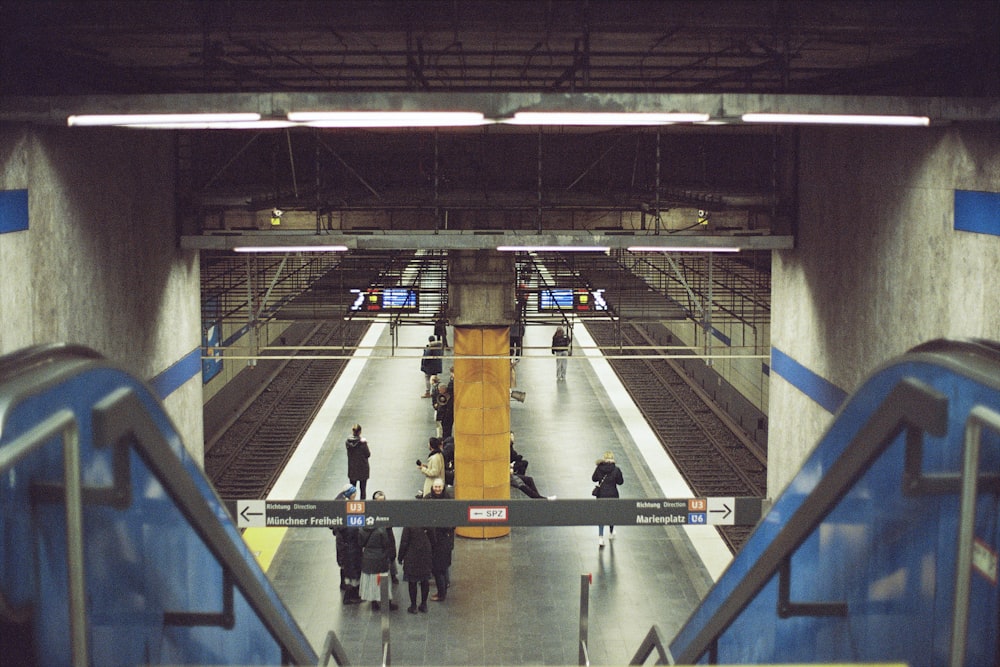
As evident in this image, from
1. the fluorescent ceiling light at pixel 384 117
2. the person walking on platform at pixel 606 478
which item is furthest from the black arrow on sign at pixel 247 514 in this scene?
the fluorescent ceiling light at pixel 384 117

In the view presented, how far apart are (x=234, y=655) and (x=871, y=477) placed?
2.43m

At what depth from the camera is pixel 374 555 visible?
34.1ft

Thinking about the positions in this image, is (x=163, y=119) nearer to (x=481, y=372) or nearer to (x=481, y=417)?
(x=481, y=372)

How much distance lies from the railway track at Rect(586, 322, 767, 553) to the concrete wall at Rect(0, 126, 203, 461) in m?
4.93

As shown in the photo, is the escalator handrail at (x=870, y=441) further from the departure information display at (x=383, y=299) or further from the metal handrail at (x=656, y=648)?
the departure information display at (x=383, y=299)

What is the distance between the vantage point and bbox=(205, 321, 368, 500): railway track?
51.7 feet

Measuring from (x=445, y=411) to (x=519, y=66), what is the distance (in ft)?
22.2

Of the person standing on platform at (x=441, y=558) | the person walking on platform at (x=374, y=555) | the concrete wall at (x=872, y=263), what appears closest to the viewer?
the concrete wall at (x=872, y=263)

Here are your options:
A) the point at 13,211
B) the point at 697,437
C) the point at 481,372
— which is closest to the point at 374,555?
the point at 481,372

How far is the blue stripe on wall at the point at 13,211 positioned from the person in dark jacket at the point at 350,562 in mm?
4015

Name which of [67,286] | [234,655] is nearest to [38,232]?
[67,286]

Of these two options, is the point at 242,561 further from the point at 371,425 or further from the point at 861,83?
the point at 371,425

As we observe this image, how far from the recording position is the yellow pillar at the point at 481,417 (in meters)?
13.0

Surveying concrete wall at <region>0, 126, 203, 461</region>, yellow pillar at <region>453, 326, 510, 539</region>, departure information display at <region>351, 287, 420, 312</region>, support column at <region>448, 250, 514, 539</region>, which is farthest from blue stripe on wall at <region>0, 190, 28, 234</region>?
departure information display at <region>351, 287, 420, 312</region>
